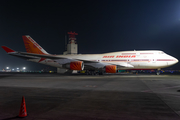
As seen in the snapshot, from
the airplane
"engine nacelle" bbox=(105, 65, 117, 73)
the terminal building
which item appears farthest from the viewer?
the terminal building

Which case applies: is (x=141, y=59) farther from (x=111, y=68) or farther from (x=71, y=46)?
(x=71, y=46)

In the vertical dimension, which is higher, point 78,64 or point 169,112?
point 78,64

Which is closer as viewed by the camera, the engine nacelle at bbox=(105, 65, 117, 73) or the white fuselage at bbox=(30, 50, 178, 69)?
the engine nacelle at bbox=(105, 65, 117, 73)

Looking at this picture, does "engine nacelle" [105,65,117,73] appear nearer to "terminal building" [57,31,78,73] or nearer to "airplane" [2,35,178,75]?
"airplane" [2,35,178,75]

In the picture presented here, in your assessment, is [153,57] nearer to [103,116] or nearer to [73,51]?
[103,116]

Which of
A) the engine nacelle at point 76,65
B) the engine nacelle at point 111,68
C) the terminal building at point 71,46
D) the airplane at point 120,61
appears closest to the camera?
the engine nacelle at point 111,68

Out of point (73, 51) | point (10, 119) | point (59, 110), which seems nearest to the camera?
point (10, 119)

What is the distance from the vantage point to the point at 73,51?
243 feet

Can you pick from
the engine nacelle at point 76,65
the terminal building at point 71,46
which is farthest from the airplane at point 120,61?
the terminal building at point 71,46

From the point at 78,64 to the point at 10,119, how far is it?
26123 mm

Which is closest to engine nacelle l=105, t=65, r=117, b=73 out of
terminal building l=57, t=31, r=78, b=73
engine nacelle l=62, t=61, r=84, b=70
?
engine nacelle l=62, t=61, r=84, b=70

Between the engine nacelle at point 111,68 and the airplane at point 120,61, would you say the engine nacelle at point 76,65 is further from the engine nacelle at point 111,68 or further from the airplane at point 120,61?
the engine nacelle at point 111,68

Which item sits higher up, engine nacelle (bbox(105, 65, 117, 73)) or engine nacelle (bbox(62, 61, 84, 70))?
engine nacelle (bbox(62, 61, 84, 70))

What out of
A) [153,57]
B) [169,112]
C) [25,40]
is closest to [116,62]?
[153,57]
